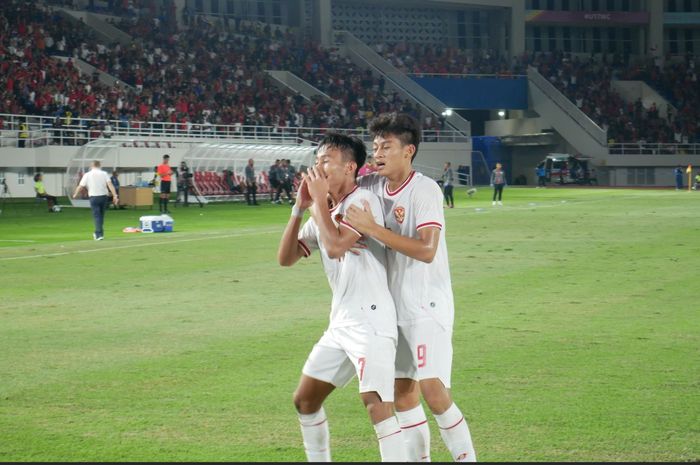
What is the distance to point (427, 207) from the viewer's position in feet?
20.9

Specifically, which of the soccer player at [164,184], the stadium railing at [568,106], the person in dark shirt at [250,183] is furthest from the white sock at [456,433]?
the stadium railing at [568,106]

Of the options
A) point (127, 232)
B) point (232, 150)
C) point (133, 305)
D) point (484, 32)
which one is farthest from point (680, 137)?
point (133, 305)

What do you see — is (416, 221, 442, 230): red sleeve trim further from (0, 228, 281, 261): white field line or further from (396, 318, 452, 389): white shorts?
(0, 228, 281, 261): white field line

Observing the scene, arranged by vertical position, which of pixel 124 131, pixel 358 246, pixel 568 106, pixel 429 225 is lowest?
pixel 358 246

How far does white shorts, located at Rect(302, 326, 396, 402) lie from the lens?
19.8 ft

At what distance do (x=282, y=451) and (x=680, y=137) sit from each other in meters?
82.0

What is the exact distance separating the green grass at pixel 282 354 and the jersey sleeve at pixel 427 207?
6.27 ft

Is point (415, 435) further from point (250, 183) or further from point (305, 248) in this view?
point (250, 183)

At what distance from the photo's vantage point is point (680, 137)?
85.1 meters

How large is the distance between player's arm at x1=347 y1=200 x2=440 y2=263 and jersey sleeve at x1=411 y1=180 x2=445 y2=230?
0.05 metres

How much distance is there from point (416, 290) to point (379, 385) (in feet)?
2.10

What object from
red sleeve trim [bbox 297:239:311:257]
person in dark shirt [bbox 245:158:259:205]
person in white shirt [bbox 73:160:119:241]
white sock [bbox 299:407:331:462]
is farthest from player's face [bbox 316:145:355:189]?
person in dark shirt [bbox 245:158:259:205]

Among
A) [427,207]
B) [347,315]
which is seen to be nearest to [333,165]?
[427,207]

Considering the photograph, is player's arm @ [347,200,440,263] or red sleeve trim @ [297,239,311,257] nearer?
player's arm @ [347,200,440,263]
